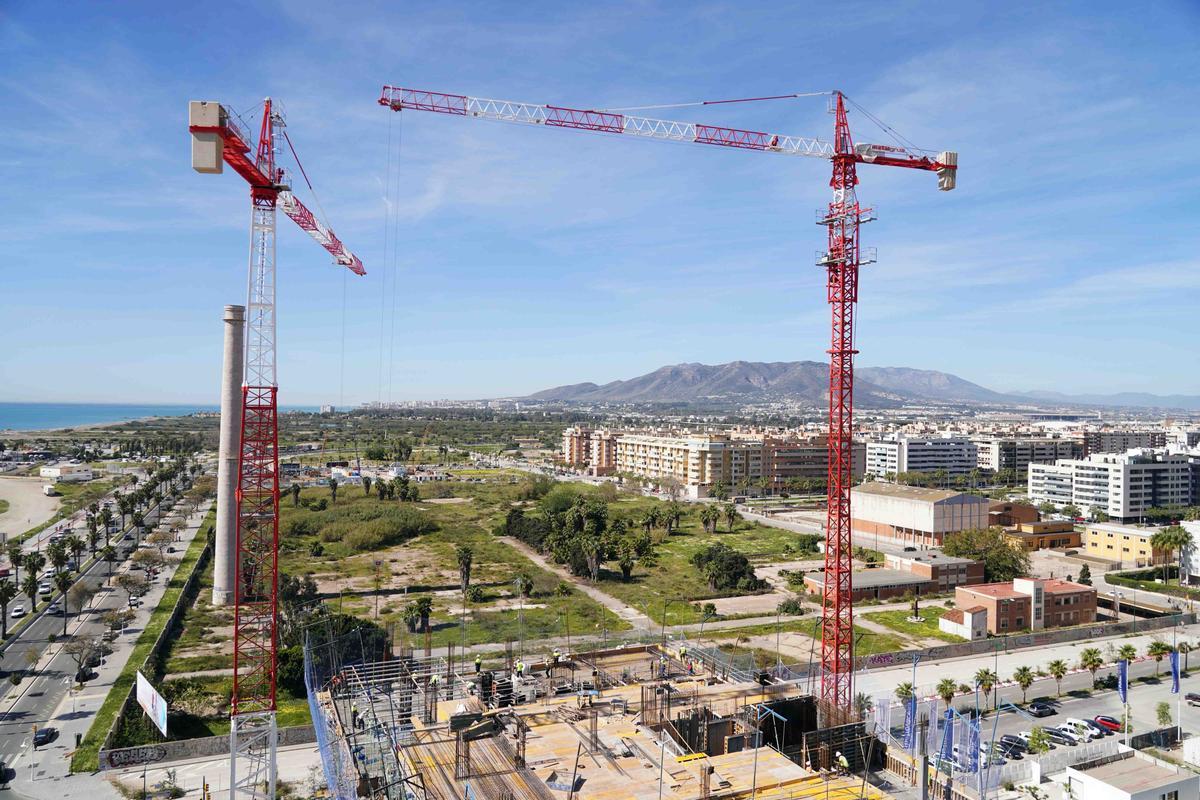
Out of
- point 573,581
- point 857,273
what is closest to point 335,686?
point 857,273

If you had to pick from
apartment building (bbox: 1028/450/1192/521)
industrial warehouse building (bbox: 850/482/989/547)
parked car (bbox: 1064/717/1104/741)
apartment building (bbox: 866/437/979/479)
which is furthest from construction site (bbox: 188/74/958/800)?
apartment building (bbox: 866/437/979/479)

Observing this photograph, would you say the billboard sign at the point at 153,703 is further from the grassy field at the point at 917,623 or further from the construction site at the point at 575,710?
the grassy field at the point at 917,623

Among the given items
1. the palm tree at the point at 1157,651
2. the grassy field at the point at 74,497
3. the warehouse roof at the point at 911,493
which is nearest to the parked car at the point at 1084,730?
the palm tree at the point at 1157,651

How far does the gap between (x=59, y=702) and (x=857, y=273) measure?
74.8 feet

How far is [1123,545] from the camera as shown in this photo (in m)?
Result: 40.5

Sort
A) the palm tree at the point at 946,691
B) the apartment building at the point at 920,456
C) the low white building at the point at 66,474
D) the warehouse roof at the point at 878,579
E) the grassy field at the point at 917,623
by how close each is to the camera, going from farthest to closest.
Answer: the apartment building at the point at 920,456 → the low white building at the point at 66,474 → the warehouse roof at the point at 878,579 → the grassy field at the point at 917,623 → the palm tree at the point at 946,691

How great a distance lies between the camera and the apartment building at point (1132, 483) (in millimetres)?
51875

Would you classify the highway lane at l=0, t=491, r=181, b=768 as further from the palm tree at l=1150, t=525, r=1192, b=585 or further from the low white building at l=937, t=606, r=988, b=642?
the palm tree at l=1150, t=525, r=1192, b=585

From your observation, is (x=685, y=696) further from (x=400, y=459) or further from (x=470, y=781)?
(x=400, y=459)

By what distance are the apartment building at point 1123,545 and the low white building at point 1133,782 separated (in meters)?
29.5

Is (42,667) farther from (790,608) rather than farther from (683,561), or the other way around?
(683,561)

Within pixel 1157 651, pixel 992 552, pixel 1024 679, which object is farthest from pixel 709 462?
pixel 1024 679

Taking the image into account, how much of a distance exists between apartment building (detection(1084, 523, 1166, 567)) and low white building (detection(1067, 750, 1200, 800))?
2951cm

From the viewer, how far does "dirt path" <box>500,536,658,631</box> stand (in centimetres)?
2839
